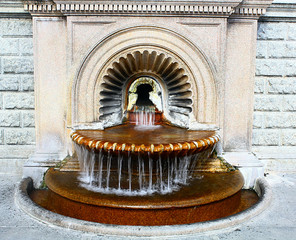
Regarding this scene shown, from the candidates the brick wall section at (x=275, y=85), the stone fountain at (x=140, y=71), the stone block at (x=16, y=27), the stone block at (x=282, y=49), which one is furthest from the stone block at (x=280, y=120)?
the stone block at (x=16, y=27)

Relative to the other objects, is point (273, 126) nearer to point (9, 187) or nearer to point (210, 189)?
point (210, 189)

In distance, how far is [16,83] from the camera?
5410mm

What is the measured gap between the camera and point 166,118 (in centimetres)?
584

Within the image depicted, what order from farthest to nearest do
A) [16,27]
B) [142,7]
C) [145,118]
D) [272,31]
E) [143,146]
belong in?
[145,118] < [272,31] < [16,27] < [142,7] < [143,146]

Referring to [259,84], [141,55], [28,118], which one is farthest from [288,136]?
[28,118]

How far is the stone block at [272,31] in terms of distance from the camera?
212 inches

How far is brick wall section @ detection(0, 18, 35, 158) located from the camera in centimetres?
530

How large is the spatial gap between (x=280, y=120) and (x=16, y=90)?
491cm

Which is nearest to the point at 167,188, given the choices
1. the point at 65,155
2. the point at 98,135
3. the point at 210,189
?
the point at 210,189

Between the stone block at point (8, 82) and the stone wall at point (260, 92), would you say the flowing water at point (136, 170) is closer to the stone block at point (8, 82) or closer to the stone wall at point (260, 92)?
the stone wall at point (260, 92)

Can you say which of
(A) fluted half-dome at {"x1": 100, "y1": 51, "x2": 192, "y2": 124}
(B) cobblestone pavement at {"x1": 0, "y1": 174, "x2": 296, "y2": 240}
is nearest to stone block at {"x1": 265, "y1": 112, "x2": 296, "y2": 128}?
(A) fluted half-dome at {"x1": 100, "y1": 51, "x2": 192, "y2": 124}

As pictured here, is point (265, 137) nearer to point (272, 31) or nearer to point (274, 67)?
point (274, 67)

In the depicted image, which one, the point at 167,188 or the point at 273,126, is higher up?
the point at 273,126

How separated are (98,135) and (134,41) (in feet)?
5.55
